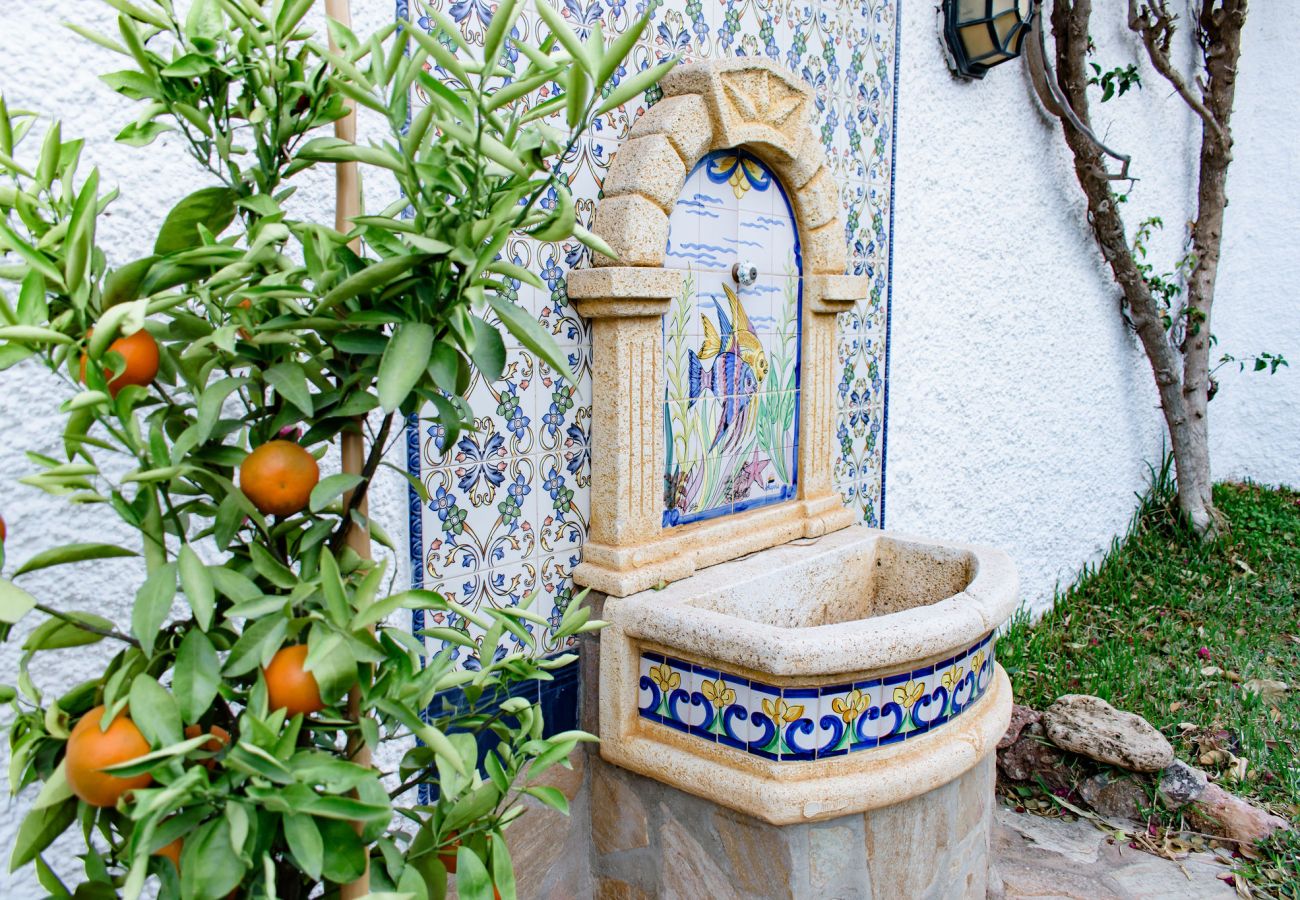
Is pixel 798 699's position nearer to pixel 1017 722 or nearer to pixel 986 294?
pixel 1017 722

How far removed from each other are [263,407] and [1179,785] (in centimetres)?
303

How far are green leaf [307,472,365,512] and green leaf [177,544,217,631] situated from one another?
0.37ft

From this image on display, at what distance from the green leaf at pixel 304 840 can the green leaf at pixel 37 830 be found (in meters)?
0.26

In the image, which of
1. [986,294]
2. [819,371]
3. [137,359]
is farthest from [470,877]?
[986,294]

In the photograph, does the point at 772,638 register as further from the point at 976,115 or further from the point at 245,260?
the point at 976,115

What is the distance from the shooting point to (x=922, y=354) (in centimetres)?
366

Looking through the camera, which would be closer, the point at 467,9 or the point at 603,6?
the point at 467,9

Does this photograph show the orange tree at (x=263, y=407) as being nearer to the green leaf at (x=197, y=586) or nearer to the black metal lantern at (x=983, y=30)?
the green leaf at (x=197, y=586)

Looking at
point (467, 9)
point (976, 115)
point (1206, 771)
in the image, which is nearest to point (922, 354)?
point (976, 115)

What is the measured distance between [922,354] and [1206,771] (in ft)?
5.48

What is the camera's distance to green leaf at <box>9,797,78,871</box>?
907mm

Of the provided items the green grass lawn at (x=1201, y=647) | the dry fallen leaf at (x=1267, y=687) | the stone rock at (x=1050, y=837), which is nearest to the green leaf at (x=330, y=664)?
the stone rock at (x=1050, y=837)

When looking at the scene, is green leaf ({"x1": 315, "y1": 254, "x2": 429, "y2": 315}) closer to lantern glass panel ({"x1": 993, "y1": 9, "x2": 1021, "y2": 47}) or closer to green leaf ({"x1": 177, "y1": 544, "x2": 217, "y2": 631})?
green leaf ({"x1": 177, "y1": 544, "x2": 217, "y2": 631})

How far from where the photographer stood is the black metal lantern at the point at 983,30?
3.45 m
